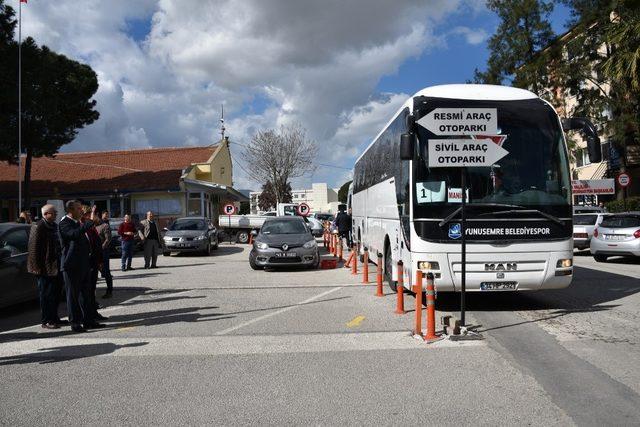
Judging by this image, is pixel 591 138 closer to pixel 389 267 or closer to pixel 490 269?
pixel 490 269

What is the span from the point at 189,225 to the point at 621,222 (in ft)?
52.1

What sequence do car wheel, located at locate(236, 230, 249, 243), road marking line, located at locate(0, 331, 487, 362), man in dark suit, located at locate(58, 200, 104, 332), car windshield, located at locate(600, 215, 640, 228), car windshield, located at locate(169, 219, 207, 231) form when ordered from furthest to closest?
car wheel, located at locate(236, 230, 249, 243) < car windshield, located at locate(169, 219, 207, 231) < car windshield, located at locate(600, 215, 640, 228) < man in dark suit, located at locate(58, 200, 104, 332) < road marking line, located at locate(0, 331, 487, 362)

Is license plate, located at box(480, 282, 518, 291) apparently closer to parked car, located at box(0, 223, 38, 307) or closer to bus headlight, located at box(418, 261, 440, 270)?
bus headlight, located at box(418, 261, 440, 270)

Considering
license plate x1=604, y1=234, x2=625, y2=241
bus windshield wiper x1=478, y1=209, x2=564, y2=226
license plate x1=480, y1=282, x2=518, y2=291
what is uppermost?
bus windshield wiper x1=478, y1=209, x2=564, y2=226

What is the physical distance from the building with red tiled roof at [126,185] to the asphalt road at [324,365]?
23677 millimetres

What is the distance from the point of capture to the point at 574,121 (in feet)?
29.5

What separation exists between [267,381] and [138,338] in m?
2.80

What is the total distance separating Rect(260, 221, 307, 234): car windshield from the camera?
16.6 metres

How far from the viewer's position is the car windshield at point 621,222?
643 inches

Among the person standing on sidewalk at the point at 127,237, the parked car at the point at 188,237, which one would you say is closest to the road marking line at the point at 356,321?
the person standing on sidewalk at the point at 127,237

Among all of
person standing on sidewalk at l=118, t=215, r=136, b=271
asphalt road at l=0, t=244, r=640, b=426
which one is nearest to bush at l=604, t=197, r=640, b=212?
asphalt road at l=0, t=244, r=640, b=426

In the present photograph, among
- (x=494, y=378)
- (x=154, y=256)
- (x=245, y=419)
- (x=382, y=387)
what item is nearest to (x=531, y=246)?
(x=494, y=378)

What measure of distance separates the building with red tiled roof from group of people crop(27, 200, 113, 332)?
2471 centimetres

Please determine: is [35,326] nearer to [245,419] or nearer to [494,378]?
[245,419]
